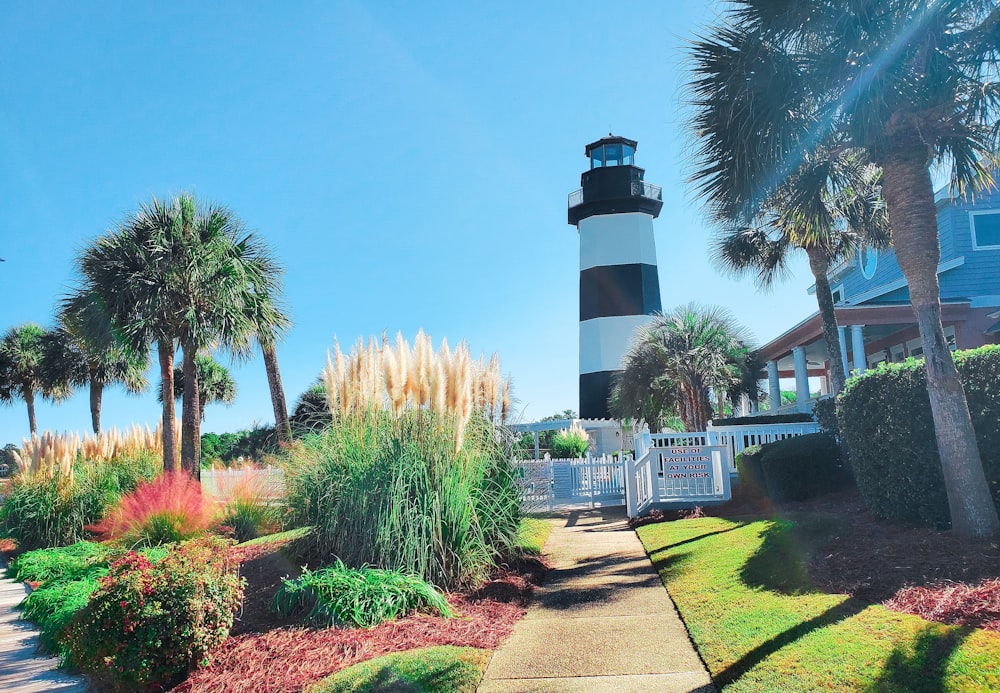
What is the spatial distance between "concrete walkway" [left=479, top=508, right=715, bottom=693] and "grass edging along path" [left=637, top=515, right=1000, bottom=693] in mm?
194

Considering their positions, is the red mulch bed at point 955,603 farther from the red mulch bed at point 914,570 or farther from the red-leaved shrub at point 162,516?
the red-leaved shrub at point 162,516

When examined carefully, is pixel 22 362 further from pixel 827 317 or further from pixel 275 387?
pixel 827 317

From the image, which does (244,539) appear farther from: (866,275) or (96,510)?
(866,275)

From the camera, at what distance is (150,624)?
460 centimetres

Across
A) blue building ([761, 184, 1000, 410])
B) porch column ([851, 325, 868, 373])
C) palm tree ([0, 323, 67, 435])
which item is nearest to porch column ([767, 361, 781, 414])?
blue building ([761, 184, 1000, 410])

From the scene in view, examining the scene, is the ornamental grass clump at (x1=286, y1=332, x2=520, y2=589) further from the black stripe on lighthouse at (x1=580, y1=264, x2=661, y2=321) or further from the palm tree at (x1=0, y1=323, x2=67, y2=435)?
the palm tree at (x1=0, y1=323, x2=67, y2=435)

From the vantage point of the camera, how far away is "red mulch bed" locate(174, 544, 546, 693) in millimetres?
4520

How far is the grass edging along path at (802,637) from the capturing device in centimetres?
378

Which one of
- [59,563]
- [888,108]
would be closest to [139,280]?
[59,563]

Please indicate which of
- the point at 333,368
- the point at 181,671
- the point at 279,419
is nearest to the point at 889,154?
the point at 333,368

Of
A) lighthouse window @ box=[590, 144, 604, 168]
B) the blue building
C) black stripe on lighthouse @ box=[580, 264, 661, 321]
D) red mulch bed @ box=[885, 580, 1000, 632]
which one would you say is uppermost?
lighthouse window @ box=[590, 144, 604, 168]

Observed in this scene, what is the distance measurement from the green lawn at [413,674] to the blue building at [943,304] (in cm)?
1112

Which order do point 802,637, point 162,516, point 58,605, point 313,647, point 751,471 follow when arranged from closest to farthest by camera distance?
point 802,637, point 313,647, point 58,605, point 162,516, point 751,471

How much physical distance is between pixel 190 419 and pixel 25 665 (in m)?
9.46
